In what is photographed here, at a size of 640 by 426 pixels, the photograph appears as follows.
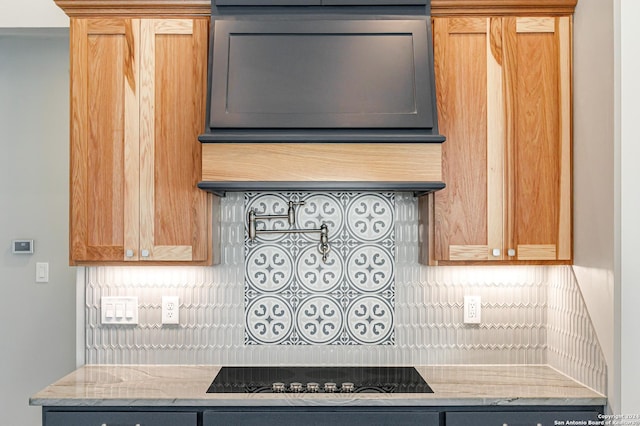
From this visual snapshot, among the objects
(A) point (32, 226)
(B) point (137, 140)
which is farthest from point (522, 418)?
(A) point (32, 226)

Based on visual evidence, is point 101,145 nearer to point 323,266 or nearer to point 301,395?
point 323,266

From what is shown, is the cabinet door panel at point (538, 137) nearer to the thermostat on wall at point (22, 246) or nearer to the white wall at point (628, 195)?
the white wall at point (628, 195)

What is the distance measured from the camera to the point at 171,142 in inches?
93.1

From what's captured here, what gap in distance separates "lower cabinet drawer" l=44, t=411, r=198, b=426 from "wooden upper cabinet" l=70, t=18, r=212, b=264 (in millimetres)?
603

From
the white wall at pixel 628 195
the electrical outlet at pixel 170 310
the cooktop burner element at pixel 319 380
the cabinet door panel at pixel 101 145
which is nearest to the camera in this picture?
the white wall at pixel 628 195

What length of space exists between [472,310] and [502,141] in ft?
2.58

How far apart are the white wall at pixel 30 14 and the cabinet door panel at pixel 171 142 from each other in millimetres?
584

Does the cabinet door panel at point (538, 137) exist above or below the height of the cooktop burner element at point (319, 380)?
above

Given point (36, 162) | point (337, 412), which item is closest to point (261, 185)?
point (337, 412)

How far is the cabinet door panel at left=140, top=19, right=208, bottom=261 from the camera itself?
236 centimetres

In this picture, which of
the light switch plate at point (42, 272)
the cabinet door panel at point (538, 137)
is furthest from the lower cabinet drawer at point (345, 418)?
the light switch plate at point (42, 272)

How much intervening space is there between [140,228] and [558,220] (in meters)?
1.72

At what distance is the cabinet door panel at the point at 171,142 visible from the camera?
236cm

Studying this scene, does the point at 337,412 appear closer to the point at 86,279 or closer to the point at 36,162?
the point at 86,279
